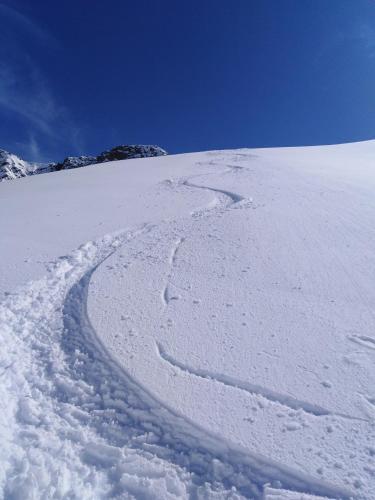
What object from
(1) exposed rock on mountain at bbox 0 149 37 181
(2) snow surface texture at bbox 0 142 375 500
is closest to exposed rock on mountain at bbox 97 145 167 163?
(2) snow surface texture at bbox 0 142 375 500

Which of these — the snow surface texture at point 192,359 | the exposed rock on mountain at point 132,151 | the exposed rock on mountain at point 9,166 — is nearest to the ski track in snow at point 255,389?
the snow surface texture at point 192,359

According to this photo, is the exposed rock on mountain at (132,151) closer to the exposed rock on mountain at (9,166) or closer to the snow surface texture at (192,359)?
the snow surface texture at (192,359)

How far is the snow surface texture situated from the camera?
4.73 ft

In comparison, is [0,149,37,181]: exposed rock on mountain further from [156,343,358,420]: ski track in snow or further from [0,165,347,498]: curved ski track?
[156,343,358,420]: ski track in snow

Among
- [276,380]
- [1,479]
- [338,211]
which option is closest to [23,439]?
[1,479]

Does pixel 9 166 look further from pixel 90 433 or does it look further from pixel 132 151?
pixel 90 433

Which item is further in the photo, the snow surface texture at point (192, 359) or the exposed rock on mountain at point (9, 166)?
the exposed rock on mountain at point (9, 166)

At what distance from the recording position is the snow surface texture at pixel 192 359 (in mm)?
1441

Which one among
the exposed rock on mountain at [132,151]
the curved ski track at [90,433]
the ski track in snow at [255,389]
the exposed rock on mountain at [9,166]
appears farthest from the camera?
the exposed rock on mountain at [9,166]

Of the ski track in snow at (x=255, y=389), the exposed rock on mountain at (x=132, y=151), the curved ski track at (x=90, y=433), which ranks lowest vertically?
the curved ski track at (x=90, y=433)

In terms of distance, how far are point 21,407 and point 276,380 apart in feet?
4.96

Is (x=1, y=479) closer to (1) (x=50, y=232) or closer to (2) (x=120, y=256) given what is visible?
(2) (x=120, y=256)

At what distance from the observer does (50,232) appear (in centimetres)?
421

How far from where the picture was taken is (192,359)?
204 centimetres
